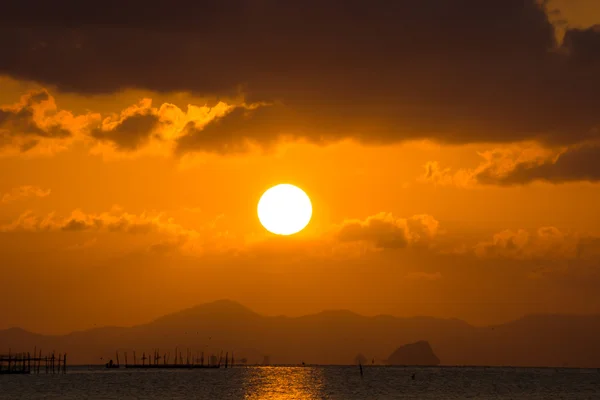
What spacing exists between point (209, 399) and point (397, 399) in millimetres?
40452

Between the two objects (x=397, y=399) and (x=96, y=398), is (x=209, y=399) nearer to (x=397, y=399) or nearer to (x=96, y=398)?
(x=96, y=398)

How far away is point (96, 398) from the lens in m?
195

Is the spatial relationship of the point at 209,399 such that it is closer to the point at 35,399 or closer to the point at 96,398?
the point at 96,398

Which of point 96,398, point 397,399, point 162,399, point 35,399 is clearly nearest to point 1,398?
point 35,399

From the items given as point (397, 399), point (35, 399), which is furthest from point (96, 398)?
point (397, 399)

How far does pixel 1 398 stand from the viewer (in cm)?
18925

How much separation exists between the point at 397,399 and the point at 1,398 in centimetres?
8285

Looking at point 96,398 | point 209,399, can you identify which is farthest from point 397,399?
point 96,398

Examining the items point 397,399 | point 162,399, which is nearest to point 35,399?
point 162,399

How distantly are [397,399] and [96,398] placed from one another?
211ft

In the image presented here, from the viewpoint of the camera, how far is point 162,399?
195 metres

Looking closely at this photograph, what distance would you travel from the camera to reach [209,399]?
19788 centimetres

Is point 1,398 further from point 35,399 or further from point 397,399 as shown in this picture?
point 397,399

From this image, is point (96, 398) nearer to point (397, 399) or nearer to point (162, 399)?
point (162, 399)
